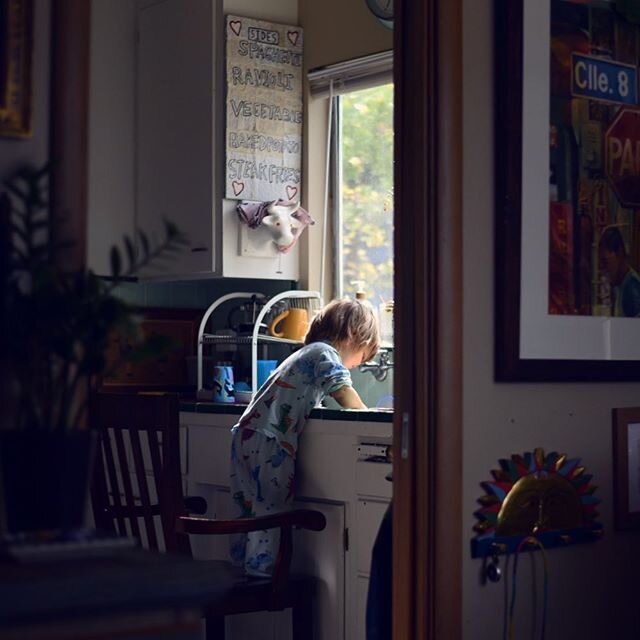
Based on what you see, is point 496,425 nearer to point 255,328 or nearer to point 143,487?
point 143,487

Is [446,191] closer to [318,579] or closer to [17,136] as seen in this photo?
[17,136]

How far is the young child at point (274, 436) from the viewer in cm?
380

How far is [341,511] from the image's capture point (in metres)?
3.74

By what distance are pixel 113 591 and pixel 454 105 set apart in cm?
159

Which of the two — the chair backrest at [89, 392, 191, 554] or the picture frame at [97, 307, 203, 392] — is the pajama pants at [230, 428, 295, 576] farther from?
the picture frame at [97, 307, 203, 392]

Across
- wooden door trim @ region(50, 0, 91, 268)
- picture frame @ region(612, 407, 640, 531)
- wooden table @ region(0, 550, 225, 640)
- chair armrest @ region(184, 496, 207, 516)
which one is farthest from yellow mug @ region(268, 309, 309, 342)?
wooden table @ region(0, 550, 225, 640)

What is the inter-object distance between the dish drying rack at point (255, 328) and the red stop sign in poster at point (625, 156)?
75.6 inches

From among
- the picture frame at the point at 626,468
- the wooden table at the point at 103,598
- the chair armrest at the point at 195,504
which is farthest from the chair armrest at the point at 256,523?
the wooden table at the point at 103,598

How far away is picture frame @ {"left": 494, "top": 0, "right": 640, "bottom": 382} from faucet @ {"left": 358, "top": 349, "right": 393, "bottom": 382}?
1684mm

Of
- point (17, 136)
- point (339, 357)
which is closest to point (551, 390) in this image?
point (339, 357)

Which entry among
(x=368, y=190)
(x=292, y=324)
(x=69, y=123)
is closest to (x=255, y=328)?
(x=292, y=324)

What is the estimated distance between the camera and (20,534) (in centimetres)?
150

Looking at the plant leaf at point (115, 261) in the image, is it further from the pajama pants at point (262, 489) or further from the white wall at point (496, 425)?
the pajama pants at point (262, 489)

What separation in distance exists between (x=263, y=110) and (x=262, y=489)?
1.72 meters
